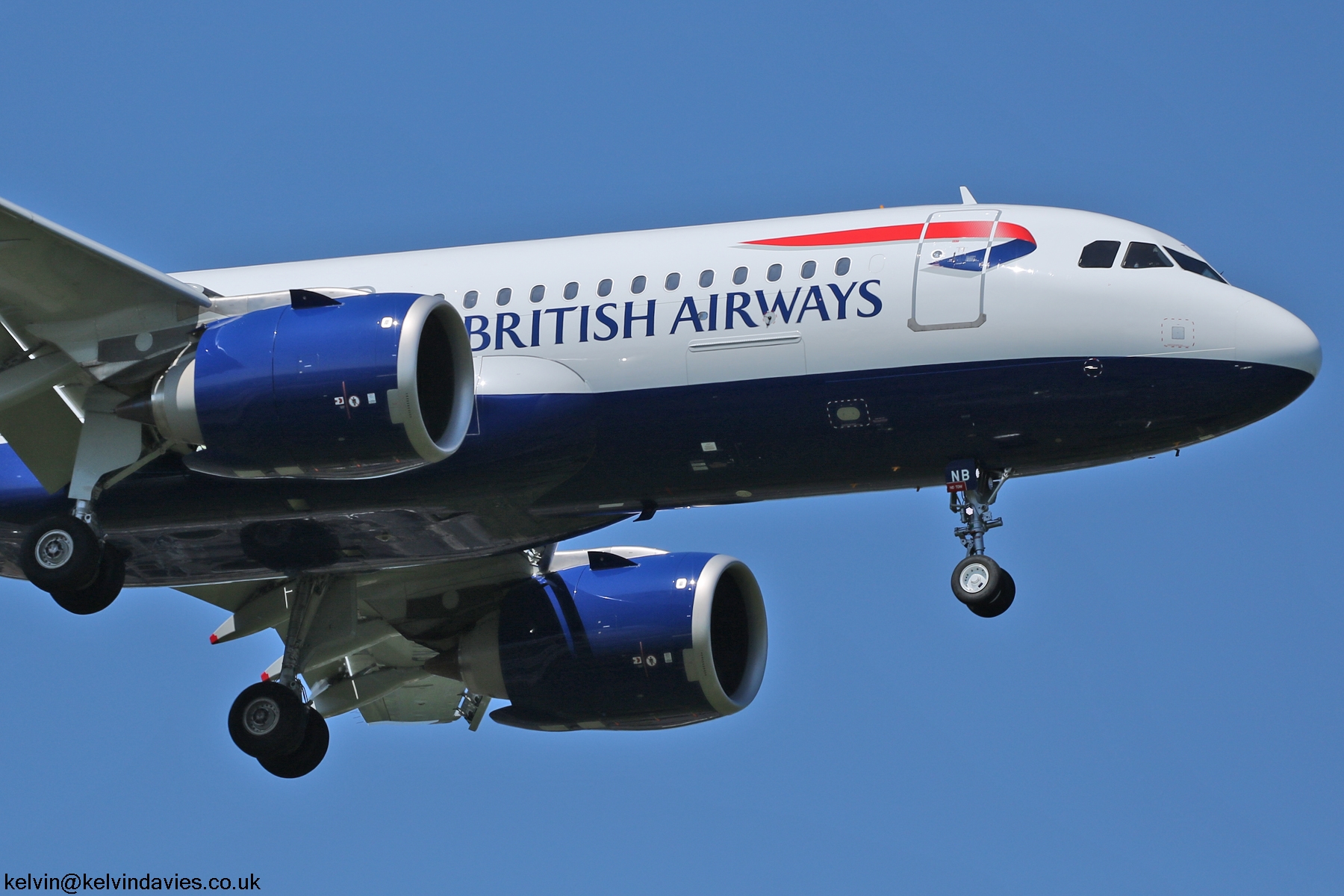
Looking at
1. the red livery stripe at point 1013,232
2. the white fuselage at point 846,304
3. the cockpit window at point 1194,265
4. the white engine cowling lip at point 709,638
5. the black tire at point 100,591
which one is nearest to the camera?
the white fuselage at point 846,304

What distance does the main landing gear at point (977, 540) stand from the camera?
19766 mm

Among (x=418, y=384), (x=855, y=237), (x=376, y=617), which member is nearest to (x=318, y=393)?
(x=418, y=384)

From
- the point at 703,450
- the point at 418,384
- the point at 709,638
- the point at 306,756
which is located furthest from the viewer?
the point at 306,756

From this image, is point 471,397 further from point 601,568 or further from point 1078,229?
point 1078,229

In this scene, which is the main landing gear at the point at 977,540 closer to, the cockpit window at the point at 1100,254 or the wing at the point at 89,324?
the cockpit window at the point at 1100,254

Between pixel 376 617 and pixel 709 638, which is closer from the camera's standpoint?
pixel 709 638

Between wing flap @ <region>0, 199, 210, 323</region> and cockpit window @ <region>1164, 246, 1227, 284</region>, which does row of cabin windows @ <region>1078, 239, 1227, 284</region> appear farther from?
wing flap @ <region>0, 199, 210, 323</region>

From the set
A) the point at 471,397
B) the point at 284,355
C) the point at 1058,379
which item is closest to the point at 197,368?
the point at 284,355

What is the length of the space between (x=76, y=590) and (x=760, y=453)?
6.53 m

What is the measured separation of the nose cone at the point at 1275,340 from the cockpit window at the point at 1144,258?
0.84 m

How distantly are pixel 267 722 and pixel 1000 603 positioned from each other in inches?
315

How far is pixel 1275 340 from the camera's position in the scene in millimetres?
19328

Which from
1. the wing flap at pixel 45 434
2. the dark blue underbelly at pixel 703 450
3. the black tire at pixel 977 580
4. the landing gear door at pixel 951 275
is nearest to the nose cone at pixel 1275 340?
the dark blue underbelly at pixel 703 450

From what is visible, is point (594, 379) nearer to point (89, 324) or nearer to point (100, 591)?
point (89, 324)
